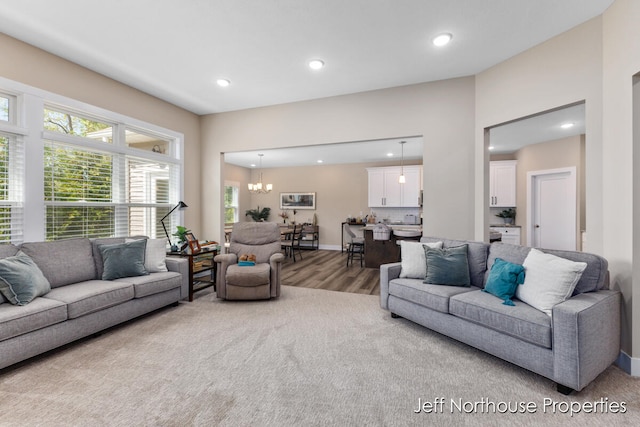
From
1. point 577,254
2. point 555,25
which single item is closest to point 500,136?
point 555,25

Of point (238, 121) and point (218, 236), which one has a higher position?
point (238, 121)

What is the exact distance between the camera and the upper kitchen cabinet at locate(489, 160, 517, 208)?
673cm

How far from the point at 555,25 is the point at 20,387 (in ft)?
17.1

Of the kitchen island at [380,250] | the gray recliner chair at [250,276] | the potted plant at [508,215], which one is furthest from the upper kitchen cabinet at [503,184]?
the gray recliner chair at [250,276]

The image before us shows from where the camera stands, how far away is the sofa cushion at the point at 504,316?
1.95 m

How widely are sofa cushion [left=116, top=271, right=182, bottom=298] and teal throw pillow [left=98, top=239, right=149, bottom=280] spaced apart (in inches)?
3.2

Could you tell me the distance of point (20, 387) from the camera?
6.37ft

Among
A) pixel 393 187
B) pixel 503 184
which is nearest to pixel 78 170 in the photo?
pixel 393 187

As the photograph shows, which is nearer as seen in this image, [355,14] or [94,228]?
[355,14]

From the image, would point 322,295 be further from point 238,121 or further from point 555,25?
point 555,25

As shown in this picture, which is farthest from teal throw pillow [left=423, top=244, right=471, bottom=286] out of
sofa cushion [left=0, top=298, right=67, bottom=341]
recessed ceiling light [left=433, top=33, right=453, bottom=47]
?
sofa cushion [left=0, top=298, right=67, bottom=341]

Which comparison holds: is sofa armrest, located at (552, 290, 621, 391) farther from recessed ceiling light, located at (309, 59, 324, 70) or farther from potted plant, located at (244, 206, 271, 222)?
potted plant, located at (244, 206, 271, 222)

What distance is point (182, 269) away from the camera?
3.65 metres

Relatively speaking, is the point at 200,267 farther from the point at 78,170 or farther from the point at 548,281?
the point at 548,281
